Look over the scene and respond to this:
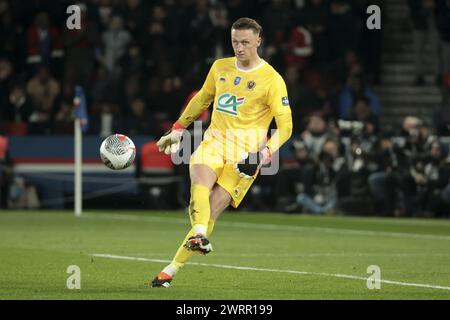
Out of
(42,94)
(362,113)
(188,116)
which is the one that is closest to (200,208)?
(188,116)

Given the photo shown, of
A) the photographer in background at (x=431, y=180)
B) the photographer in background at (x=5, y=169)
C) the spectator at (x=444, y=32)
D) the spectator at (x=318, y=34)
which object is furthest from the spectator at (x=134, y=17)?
the photographer in background at (x=431, y=180)

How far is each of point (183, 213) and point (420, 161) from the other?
4.61 metres

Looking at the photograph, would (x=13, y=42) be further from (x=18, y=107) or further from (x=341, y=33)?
(x=341, y=33)

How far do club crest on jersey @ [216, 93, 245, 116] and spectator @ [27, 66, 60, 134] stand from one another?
14795 millimetres

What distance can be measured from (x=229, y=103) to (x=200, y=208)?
1070 millimetres

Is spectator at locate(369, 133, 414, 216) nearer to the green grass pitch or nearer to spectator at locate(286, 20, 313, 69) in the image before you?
the green grass pitch

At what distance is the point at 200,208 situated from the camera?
11617 millimetres

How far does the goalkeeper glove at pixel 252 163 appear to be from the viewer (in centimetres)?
1166

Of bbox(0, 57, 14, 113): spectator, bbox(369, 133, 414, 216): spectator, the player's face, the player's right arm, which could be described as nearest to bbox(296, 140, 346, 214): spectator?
bbox(369, 133, 414, 216): spectator

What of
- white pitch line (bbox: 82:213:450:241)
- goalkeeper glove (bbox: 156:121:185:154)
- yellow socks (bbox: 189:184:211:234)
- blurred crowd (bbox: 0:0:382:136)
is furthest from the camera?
blurred crowd (bbox: 0:0:382:136)

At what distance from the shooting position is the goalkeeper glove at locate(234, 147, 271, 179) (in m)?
11.7

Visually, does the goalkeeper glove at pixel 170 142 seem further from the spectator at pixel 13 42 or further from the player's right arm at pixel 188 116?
the spectator at pixel 13 42

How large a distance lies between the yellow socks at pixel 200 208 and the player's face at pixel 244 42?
126 centimetres
